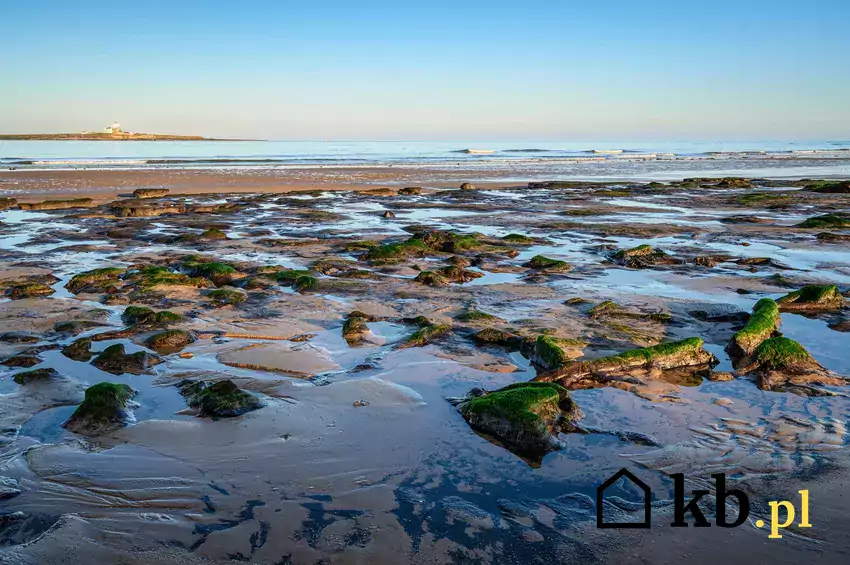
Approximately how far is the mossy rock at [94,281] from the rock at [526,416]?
7.17m

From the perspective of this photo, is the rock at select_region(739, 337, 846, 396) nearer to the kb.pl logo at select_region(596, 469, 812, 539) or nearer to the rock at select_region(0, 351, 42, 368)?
the kb.pl logo at select_region(596, 469, 812, 539)

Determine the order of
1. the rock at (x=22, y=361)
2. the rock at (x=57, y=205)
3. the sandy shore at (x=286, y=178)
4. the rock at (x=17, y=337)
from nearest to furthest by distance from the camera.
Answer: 1. the rock at (x=22, y=361)
2. the rock at (x=17, y=337)
3. the rock at (x=57, y=205)
4. the sandy shore at (x=286, y=178)

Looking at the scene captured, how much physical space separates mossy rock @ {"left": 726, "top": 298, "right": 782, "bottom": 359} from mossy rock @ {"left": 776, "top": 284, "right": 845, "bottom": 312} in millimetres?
1104

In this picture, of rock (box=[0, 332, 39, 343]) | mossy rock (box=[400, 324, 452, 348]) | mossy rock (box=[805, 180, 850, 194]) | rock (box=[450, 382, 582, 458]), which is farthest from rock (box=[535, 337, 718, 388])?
mossy rock (box=[805, 180, 850, 194])

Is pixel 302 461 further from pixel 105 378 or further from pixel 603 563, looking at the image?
pixel 105 378

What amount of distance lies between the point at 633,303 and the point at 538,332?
2212mm

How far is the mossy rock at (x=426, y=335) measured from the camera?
7.71m

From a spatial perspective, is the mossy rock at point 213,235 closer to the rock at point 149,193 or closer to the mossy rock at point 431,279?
the mossy rock at point 431,279

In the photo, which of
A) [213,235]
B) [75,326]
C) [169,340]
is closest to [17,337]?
[75,326]

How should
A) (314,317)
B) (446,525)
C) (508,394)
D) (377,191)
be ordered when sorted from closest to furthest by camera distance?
(446,525) < (508,394) < (314,317) < (377,191)

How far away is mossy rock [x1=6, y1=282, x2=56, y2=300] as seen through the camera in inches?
385

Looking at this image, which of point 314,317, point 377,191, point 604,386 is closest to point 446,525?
point 604,386

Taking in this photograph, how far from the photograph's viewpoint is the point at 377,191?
93.6 feet

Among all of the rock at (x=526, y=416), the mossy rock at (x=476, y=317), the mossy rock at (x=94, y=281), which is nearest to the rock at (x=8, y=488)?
the rock at (x=526, y=416)
